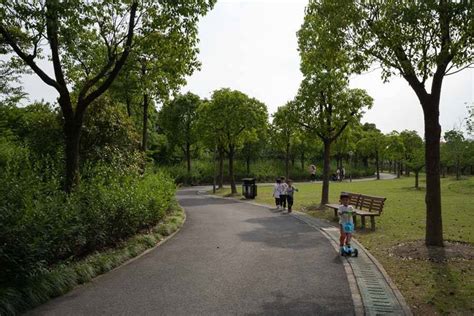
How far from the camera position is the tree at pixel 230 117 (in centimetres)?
2873

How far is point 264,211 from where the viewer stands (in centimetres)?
1908

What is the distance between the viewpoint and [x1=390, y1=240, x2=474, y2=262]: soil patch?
8.88 m

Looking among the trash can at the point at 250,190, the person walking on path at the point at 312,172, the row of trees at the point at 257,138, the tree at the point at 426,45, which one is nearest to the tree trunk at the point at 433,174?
the tree at the point at 426,45

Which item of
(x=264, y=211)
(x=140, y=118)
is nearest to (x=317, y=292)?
(x=264, y=211)

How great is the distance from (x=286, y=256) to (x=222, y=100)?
2024cm

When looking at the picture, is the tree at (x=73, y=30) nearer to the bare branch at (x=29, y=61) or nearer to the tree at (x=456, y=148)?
the bare branch at (x=29, y=61)

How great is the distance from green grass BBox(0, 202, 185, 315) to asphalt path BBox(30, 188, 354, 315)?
6.3 inches

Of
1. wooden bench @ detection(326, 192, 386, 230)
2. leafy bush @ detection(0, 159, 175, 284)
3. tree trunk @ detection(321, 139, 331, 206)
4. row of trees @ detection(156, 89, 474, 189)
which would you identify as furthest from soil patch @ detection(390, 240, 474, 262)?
row of trees @ detection(156, 89, 474, 189)

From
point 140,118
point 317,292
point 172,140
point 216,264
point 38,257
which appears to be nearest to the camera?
point 38,257

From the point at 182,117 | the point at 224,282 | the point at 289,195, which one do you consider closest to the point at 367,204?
the point at 289,195

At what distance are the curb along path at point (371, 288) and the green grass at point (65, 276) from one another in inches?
178

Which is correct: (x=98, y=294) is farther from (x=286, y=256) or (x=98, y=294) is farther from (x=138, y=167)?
(x=138, y=167)

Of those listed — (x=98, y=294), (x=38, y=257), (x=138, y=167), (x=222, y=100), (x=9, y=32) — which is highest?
(x=222, y=100)

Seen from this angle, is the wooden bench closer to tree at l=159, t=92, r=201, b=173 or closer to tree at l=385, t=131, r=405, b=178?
tree at l=159, t=92, r=201, b=173
